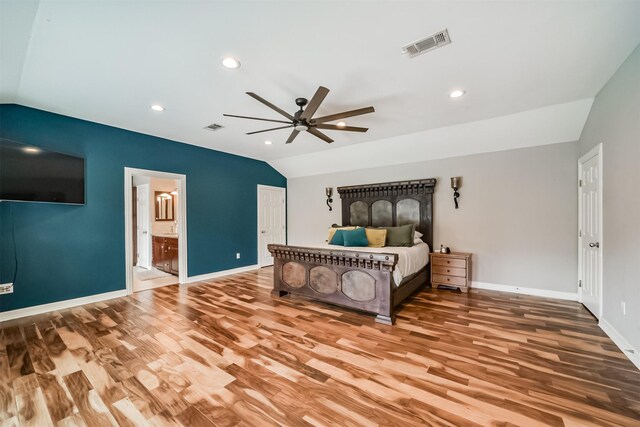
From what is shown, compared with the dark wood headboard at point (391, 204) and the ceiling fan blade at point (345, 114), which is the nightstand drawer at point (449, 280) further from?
the ceiling fan blade at point (345, 114)

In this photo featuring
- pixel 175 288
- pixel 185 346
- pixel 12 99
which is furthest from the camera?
pixel 175 288

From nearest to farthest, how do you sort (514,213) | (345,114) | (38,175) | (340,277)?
(345,114) < (38,175) < (340,277) < (514,213)

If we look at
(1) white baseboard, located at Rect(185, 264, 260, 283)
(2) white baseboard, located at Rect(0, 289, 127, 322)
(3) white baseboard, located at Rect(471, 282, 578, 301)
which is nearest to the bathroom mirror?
(1) white baseboard, located at Rect(185, 264, 260, 283)

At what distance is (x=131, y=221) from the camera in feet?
13.9

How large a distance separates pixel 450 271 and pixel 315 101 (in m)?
3.55

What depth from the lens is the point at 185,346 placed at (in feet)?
8.25

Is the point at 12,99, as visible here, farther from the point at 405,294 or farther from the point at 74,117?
the point at 405,294

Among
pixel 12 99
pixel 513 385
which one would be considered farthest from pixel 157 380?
pixel 12 99

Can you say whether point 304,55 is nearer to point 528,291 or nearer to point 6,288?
point 6,288

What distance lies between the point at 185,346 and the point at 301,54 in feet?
9.73

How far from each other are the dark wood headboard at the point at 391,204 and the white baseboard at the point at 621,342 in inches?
93.0

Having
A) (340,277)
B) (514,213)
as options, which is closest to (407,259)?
(340,277)

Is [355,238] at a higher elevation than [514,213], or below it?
below

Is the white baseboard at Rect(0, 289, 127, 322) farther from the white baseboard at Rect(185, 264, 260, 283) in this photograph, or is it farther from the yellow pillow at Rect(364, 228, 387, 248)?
the yellow pillow at Rect(364, 228, 387, 248)
